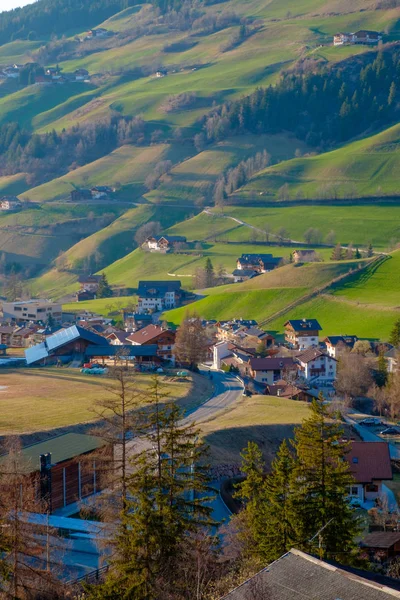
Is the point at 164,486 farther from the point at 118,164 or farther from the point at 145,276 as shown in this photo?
the point at 118,164

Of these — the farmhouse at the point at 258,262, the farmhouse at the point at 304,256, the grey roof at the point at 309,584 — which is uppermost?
the grey roof at the point at 309,584

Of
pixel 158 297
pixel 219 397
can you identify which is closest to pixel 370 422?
pixel 219 397

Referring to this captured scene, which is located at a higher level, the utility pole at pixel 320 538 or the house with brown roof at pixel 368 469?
the utility pole at pixel 320 538

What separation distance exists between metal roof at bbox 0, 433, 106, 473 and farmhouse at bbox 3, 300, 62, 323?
62.7 metres

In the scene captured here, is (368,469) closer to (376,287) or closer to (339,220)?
(376,287)

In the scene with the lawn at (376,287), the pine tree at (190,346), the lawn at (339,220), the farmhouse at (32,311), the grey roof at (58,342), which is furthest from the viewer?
the lawn at (339,220)

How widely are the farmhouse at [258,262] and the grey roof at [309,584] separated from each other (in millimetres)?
90814

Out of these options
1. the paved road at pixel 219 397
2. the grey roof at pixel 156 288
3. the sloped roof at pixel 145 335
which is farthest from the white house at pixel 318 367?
the grey roof at pixel 156 288

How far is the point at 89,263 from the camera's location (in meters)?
128

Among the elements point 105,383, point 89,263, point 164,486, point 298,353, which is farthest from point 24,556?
point 89,263

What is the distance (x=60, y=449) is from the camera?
31125 mm

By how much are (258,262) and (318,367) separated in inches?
1679

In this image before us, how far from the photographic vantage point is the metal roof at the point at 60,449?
2927 cm

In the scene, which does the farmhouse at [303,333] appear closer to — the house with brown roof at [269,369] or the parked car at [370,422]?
the house with brown roof at [269,369]
